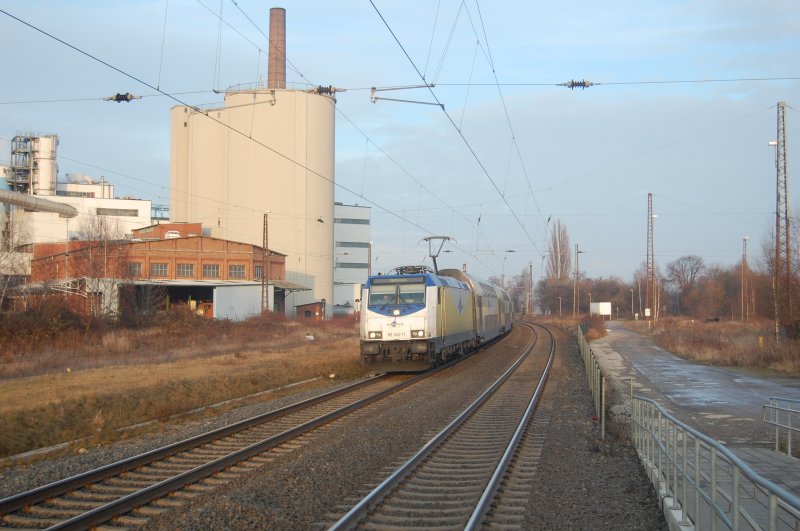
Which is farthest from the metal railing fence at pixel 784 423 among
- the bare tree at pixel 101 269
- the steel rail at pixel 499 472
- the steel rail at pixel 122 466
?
the bare tree at pixel 101 269


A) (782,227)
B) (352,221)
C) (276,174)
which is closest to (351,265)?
(352,221)

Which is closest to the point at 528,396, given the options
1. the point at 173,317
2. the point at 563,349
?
the point at 563,349

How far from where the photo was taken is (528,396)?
18.1 meters

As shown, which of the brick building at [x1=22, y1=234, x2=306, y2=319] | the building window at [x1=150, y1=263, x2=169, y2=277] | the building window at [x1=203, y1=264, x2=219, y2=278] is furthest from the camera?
the building window at [x1=203, y1=264, x2=219, y2=278]

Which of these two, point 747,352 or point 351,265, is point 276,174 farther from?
point 747,352

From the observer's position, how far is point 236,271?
6594 cm

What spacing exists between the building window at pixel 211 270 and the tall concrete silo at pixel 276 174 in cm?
937

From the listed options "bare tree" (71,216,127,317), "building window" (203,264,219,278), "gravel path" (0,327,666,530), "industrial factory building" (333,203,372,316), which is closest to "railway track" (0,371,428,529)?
"gravel path" (0,327,666,530)

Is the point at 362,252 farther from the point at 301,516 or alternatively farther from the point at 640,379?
the point at 301,516

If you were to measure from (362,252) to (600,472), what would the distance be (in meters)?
90.6

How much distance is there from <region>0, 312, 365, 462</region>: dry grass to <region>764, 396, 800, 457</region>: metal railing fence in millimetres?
11749

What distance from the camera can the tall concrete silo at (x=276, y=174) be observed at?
237 feet

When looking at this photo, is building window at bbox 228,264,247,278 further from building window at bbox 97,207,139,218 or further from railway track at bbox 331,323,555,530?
railway track at bbox 331,323,555,530

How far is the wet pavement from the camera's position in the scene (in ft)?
48.3
